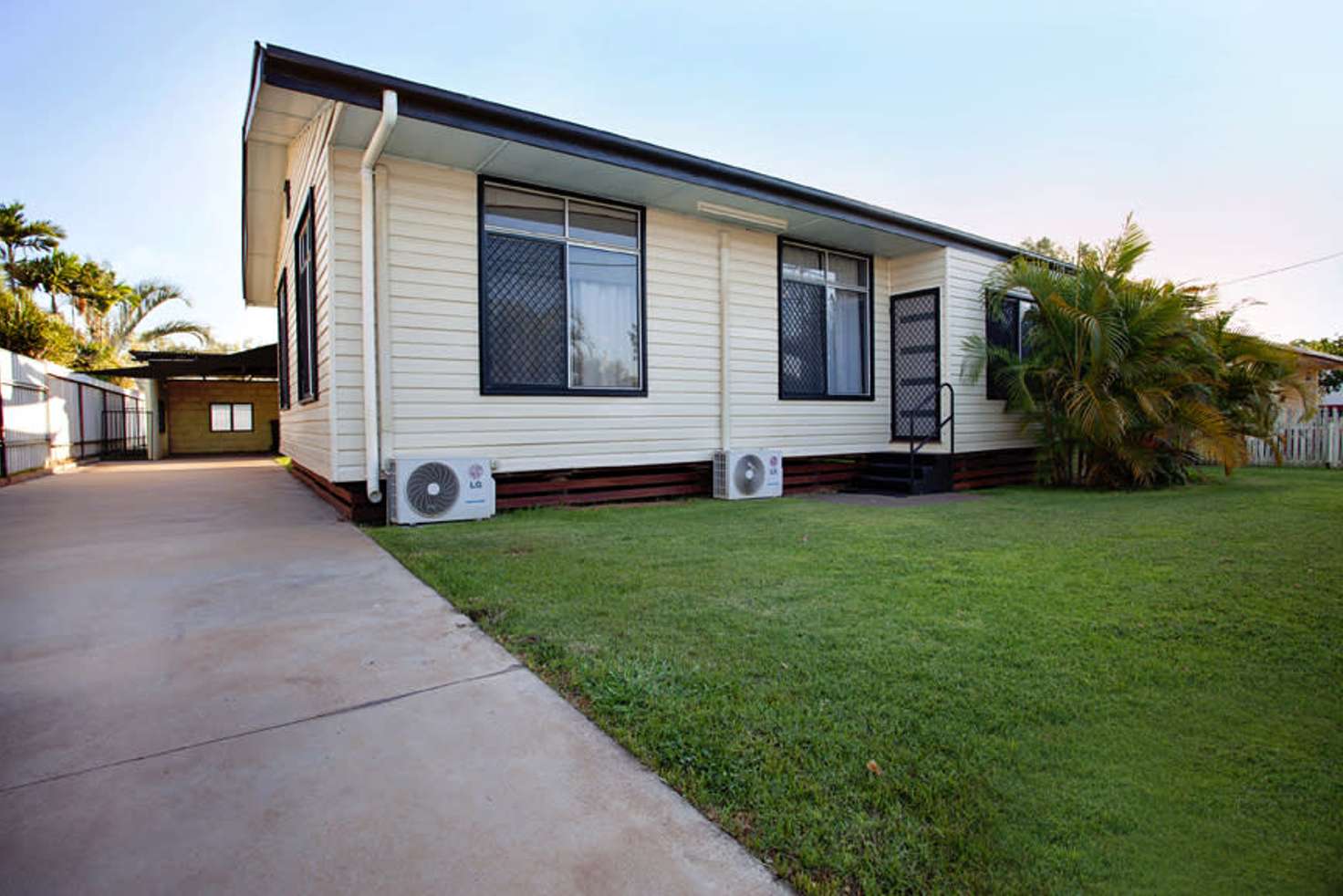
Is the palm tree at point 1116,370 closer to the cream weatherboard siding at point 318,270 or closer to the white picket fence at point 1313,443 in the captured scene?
the white picket fence at point 1313,443

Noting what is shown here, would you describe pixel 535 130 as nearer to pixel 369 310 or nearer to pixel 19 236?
pixel 369 310

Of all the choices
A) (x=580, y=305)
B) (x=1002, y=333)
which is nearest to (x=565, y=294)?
(x=580, y=305)

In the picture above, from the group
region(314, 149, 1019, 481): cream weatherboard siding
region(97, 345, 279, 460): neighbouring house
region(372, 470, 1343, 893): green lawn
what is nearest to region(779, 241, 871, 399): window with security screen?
region(314, 149, 1019, 481): cream weatherboard siding

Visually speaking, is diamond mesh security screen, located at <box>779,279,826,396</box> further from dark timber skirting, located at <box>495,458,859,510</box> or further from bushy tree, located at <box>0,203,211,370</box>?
bushy tree, located at <box>0,203,211,370</box>

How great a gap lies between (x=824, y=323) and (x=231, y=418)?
58.1 feet

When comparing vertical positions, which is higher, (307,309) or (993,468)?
(307,309)

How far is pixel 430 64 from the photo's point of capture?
10.3 meters

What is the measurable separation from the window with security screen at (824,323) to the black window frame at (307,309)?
487 cm

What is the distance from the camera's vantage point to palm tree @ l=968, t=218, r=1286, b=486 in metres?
7.30

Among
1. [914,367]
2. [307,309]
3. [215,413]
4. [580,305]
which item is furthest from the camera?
[215,413]

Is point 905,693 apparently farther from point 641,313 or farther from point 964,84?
point 964,84

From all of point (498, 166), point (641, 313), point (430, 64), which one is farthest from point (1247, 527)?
point (430, 64)

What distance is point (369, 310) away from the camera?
5043mm

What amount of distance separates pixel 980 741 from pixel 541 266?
534cm
